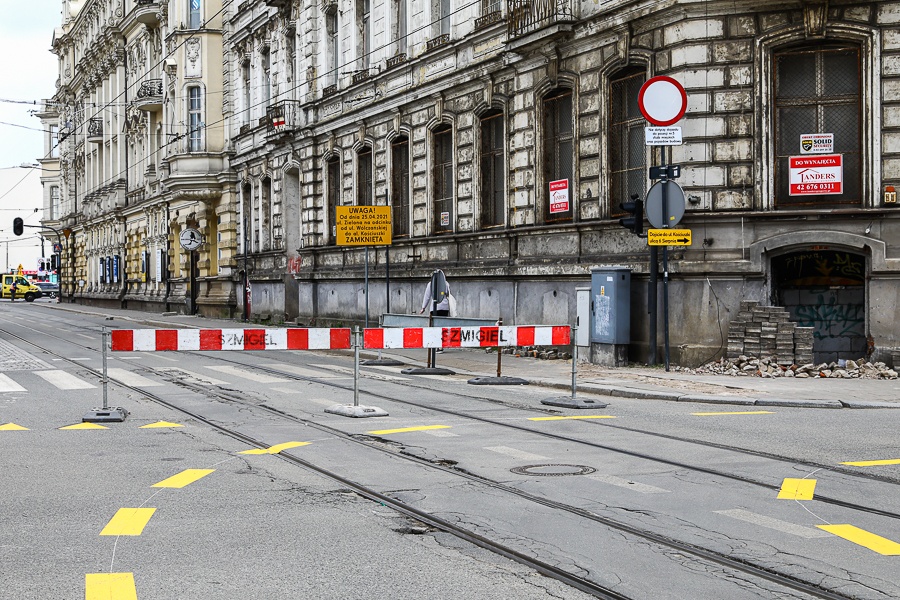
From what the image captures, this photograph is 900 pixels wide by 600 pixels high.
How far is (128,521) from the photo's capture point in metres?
7.25

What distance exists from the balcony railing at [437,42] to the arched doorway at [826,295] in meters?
11.1

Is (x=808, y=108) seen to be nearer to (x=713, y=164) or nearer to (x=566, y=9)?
(x=713, y=164)

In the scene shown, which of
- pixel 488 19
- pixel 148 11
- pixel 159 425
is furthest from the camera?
pixel 148 11

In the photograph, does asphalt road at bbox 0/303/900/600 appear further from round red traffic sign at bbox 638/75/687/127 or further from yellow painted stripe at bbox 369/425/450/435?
round red traffic sign at bbox 638/75/687/127

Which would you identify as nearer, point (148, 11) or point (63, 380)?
point (63, 380)

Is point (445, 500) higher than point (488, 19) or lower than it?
lower

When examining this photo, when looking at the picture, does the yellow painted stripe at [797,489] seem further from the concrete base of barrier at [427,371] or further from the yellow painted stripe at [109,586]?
the concrete base of barrier at [427,371]

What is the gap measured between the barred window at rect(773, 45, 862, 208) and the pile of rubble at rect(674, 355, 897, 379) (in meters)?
2.71

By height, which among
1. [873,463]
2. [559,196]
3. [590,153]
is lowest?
[873,463]

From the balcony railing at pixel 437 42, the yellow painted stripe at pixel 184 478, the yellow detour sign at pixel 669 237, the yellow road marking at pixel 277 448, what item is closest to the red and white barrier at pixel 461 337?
the yellow road marking at pixel 277 448

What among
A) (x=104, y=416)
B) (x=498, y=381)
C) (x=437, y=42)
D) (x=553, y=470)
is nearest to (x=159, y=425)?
(x=104, y=416)

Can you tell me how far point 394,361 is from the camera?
22.7m

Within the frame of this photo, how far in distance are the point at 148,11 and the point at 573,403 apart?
1722 inches

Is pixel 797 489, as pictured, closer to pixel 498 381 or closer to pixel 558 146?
pixel 498 381
